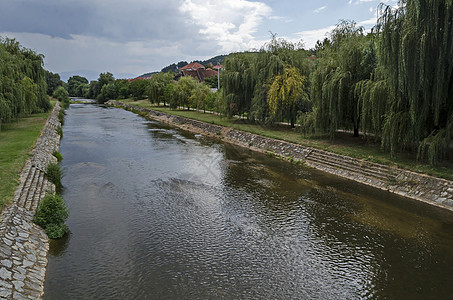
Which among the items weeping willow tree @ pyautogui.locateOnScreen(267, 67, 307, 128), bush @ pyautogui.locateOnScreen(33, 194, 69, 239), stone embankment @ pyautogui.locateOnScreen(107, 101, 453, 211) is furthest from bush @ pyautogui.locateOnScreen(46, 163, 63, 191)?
weeping willow tree @ pyautogui.locateOnScreen(267, 67, 307, 128)

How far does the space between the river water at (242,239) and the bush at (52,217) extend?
40 centimetres

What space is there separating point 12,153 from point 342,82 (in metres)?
20.3

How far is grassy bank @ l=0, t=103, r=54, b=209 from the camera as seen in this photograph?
461 inches

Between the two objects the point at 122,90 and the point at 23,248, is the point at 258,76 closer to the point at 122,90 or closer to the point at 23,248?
the point at 23,248

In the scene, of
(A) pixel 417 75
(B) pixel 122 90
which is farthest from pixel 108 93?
(A) pixel 417 75

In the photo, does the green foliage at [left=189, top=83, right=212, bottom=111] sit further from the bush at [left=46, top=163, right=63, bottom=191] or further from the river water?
the bush at [left=46, top=163, right=63, bottom=191]

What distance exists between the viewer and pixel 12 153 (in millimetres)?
16984

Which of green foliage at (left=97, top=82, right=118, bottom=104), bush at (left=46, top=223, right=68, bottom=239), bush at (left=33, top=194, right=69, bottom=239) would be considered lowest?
bush at (left=46, top=223, right=68, bottom=239)

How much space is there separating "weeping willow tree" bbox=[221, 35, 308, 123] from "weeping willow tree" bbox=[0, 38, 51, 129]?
19.9 m

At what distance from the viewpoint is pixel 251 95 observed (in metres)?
34.5

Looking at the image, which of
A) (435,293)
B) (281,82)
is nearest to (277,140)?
(281,82)

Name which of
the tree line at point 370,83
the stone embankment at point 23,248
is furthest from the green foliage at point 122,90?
the stone embankment at point 23,248

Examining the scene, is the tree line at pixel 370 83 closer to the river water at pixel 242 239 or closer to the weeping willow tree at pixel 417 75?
the weeping willow tree at pixel 417 75

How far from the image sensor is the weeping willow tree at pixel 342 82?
20641 mm
